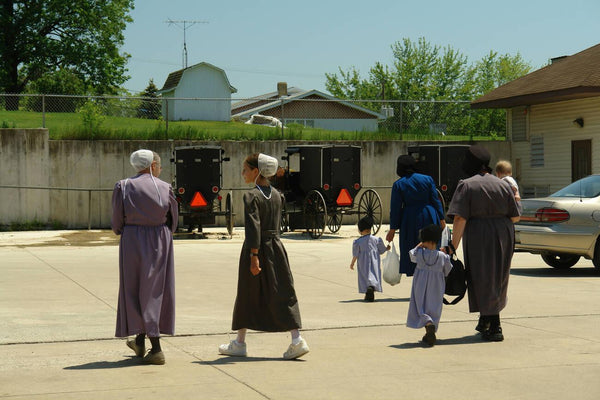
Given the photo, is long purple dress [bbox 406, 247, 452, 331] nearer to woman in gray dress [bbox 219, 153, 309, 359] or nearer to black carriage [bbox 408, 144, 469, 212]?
woman in gray dress [bbox 219, 153, 309, 359]

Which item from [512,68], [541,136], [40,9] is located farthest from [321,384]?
[512,68]

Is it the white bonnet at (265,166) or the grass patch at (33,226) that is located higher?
the white bonnet at (265,166)

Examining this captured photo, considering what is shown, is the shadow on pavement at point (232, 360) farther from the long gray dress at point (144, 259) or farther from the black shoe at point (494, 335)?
the black shoe at point (494, 335)

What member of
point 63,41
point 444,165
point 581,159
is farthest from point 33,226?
point 63,41

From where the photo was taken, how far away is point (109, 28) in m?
56.6

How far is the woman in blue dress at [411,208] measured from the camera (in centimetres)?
1144

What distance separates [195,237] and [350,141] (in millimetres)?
7390

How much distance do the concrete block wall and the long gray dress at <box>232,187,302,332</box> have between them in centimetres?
1954

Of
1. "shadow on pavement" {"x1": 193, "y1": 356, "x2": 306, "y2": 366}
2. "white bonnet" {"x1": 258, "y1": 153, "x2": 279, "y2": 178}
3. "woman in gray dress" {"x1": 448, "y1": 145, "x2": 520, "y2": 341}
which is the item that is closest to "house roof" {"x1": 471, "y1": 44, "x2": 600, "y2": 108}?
"woman in gray dress" {"x1": 448, "y1": 145, "x2": 520, "y2": 341}

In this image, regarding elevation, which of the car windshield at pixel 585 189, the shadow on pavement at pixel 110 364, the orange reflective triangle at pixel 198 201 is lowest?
the shadow on pavement at pixel 110 364

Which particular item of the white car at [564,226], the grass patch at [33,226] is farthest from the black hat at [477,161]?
the grass patch at [33,226]

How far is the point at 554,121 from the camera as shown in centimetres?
3069

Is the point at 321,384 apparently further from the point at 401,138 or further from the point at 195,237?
the point at 401,138

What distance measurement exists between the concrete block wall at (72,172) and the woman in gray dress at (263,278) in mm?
19502
